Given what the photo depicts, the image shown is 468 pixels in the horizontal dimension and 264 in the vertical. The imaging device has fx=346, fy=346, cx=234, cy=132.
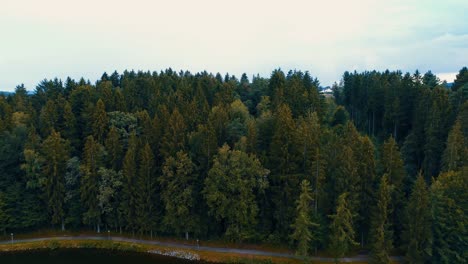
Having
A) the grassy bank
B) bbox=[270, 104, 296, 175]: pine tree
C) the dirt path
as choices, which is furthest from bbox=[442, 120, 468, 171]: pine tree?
the grassy bank

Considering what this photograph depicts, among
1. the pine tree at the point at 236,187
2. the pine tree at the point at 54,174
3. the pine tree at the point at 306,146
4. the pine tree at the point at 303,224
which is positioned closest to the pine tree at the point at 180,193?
the pine tree at the point at 236,187

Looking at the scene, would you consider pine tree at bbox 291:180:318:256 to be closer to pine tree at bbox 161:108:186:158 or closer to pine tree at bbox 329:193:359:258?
pine tree at bbox 329:193:359:258

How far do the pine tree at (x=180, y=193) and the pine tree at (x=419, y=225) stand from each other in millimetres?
25883

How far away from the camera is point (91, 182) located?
4988 centimetres

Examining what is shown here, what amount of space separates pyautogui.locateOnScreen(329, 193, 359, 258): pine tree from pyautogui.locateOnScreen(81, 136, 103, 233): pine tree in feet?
106

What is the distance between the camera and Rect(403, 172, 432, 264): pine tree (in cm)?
3609

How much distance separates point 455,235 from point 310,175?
53.0 ft

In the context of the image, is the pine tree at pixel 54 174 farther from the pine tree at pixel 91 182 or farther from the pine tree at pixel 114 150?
the pine tree at pixel 114 150

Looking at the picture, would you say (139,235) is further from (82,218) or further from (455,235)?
(455,235)

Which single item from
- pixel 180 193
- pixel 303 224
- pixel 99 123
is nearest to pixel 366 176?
pixel 303 224

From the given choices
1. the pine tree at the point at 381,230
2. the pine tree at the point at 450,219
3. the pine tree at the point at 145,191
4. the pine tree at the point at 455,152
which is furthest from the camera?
the pine tree at the point at 145,191

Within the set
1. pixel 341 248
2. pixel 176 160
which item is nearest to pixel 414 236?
pixel 341 248

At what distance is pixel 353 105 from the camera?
3519 inches

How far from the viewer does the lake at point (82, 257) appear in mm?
43719
